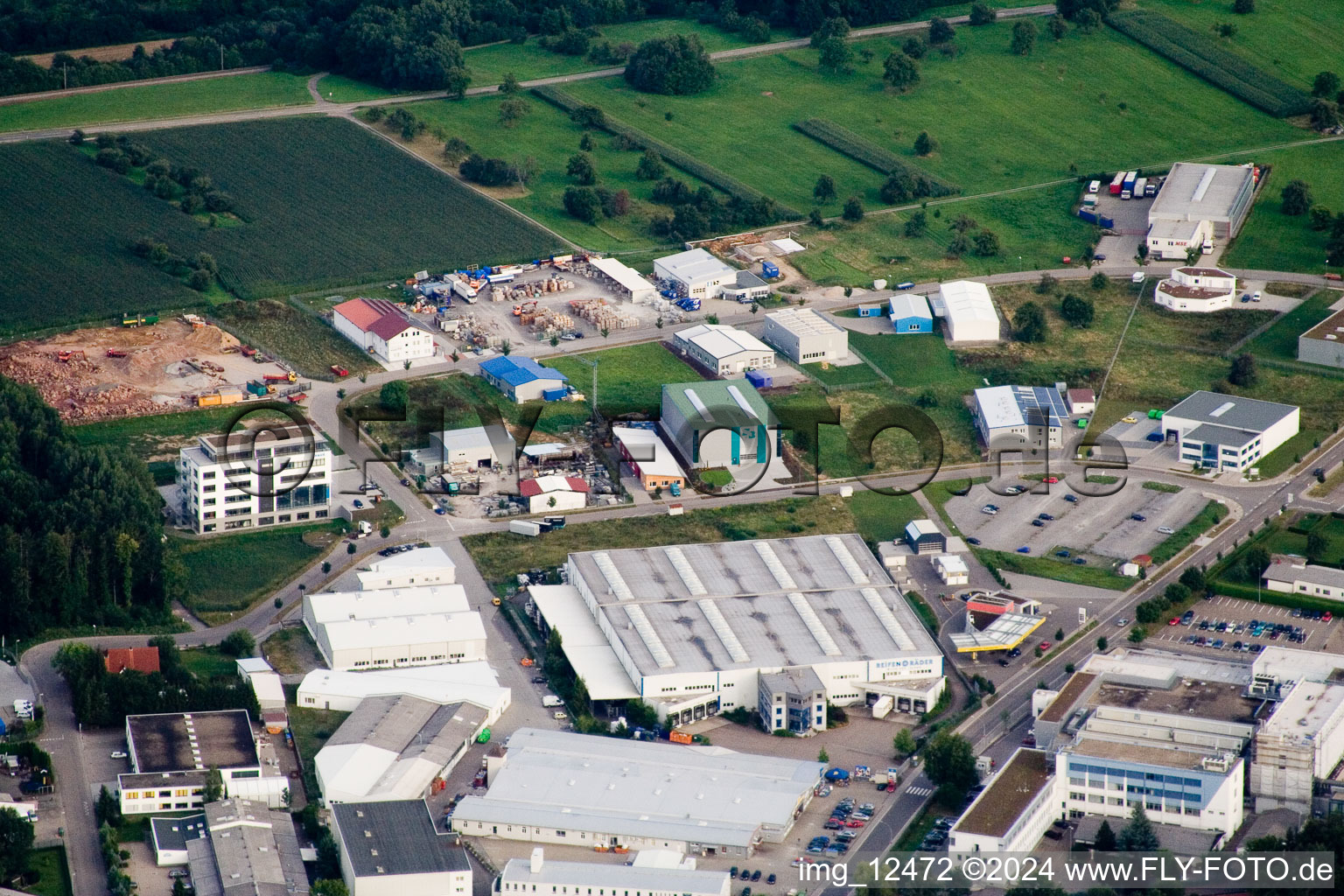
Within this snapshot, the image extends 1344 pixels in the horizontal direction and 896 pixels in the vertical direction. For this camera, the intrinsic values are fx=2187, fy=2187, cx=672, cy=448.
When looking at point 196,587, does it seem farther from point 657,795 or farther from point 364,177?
point 364,177

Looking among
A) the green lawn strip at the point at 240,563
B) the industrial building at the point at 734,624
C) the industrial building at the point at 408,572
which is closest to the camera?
the industrial building at the point at 734,624

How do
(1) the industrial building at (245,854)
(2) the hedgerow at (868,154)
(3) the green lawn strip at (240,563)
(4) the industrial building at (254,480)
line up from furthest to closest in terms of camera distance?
(2) the hedgerow at (868,154) → (4) the industrial building at (254,480) → (3) the green lawn strip at (240,563) → (1) the industrial building at (245,854)

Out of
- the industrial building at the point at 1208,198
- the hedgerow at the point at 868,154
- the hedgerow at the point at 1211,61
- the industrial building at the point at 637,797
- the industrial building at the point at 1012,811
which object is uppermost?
the hedgerow at the point at 1211,61

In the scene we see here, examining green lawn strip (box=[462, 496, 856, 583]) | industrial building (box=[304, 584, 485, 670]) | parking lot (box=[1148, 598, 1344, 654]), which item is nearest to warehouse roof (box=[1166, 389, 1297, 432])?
parking lot (box=[1148, 598, 1344, 654])

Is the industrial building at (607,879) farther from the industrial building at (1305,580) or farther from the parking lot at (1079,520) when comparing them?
the industrial building at (1305,580)

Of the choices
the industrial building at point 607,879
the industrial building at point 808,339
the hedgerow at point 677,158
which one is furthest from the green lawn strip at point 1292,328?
the industrial building at point 607,879

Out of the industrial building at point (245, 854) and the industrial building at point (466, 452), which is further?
the industrial building at point (466, 452)

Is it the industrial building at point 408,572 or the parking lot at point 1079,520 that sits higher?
the industrial building at point 408,572

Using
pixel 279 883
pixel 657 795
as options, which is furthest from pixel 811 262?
pixel 279 883
